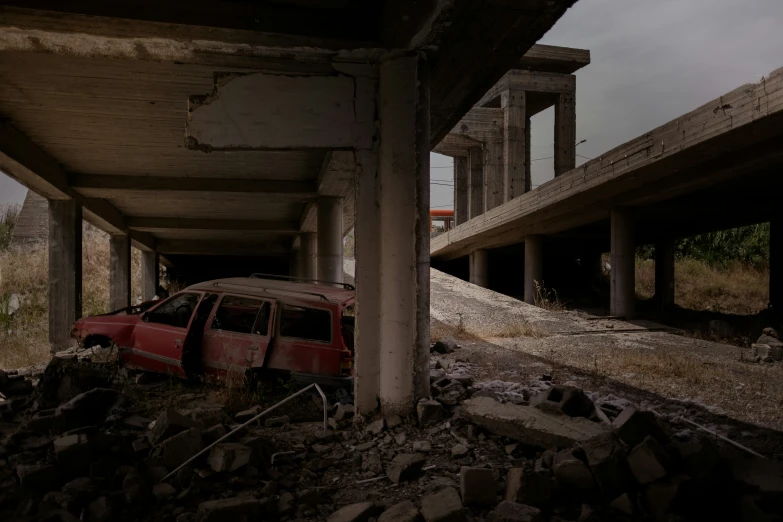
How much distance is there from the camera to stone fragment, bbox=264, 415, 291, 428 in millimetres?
4793

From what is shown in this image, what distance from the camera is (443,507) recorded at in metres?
2.90

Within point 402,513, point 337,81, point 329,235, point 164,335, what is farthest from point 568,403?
point 329,235

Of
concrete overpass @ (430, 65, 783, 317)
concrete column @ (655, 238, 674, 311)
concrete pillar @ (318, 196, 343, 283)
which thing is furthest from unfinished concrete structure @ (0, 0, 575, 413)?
concrete column @ (655, 238, 674, 311)

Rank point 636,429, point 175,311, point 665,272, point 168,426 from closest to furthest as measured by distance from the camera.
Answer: point 636,429 → point 168,426 → point 175,311 → point 665,272

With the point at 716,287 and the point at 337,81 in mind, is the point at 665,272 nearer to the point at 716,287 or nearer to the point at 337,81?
the point at 716,287

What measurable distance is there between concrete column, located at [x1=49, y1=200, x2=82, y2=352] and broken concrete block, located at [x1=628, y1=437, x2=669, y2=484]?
35.3ft

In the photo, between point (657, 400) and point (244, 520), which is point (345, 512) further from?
point (657, 400)

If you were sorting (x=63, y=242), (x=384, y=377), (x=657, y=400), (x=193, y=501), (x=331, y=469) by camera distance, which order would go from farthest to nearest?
(x=63, y=242) → (x=657, y=400) → (x=384, y=377) → (x=331, y=469) → (x=193, y=501)

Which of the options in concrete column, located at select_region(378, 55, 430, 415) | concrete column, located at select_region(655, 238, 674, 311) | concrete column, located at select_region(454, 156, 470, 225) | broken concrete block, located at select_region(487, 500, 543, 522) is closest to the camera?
broken concrete block, located at select_region(487, 500, 543, 522)

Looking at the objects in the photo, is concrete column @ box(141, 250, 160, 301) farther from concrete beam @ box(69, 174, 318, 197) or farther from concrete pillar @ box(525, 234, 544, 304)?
concrete pillar @ box(525, 234, 544, 304)

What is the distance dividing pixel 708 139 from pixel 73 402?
9.56 m

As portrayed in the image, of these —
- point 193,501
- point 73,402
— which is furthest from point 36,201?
point 193,501

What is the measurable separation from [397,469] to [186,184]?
8249mm

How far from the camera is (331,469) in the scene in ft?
12.6
